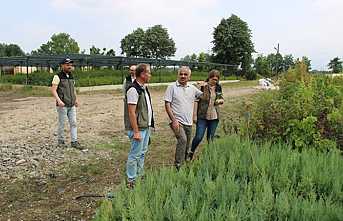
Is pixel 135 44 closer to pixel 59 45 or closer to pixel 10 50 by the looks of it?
pixel 59 45

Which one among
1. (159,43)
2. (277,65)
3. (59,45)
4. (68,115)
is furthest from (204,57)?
(68,115)

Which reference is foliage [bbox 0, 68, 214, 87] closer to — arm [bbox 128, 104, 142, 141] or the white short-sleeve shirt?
the white short-sleeve shirt

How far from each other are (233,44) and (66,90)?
177 ft

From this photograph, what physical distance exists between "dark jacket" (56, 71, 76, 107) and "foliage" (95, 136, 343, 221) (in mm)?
3159

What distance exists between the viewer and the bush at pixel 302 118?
18.7ft

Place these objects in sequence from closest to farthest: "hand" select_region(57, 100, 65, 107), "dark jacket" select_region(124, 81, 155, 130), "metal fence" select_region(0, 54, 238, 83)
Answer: "dark jacket" select_region(124, 81, 155, 130) → "hand" select_region(57, 100, 65, 107) → "metal fence" select_region(0, 54, 238, 83)

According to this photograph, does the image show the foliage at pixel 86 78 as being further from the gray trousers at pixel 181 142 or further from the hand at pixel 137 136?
the hand at pixel 137 136

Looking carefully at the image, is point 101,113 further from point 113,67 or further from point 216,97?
point 113,67

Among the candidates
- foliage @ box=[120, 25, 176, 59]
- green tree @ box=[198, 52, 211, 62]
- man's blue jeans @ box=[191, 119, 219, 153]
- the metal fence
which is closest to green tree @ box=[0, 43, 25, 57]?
foliage @ box=[120, 25, 176, 59]

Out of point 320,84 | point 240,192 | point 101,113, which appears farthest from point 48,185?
point 101,113

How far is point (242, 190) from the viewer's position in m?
3.62

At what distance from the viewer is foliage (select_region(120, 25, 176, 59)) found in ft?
222

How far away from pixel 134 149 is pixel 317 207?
2.50 metres

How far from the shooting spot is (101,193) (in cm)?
525
